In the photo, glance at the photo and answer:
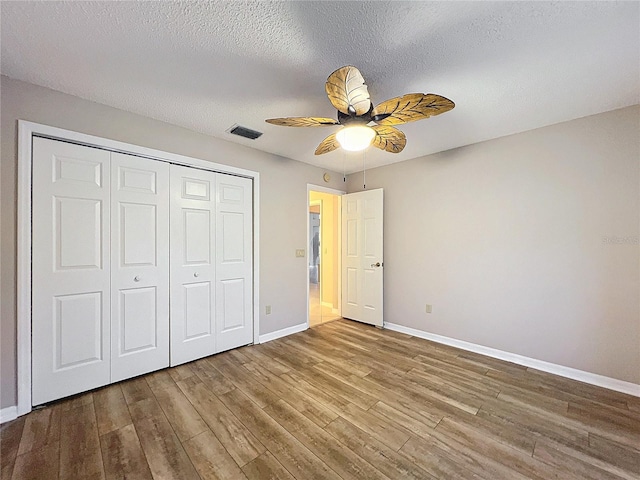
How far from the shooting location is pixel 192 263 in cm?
275

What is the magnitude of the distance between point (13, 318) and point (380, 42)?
121 inches

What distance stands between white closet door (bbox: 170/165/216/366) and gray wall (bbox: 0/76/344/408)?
0.33 metres

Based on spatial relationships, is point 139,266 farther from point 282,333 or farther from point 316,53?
point 316,53

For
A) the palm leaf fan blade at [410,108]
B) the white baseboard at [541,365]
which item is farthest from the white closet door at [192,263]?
the white baseboard at [541,365]

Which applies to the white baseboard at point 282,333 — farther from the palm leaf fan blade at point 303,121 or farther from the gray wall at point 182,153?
the palm leaf fan blade at point 303,121

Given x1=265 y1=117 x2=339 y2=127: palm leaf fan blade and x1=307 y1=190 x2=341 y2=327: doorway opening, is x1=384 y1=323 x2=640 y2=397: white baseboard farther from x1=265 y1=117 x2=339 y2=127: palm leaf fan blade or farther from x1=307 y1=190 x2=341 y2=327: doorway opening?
x1=265 y1=117 x2=339 y2=127: palm leaf fan blade

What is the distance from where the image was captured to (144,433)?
5.59ft

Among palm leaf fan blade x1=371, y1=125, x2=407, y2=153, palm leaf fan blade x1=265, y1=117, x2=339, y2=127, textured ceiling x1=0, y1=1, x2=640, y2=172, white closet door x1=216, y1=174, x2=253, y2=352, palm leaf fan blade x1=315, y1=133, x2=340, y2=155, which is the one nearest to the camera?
textured ceiling x1=0, y1=1, x2=640, y2=172

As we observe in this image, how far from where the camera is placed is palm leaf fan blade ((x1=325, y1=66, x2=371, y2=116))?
4.49 ft

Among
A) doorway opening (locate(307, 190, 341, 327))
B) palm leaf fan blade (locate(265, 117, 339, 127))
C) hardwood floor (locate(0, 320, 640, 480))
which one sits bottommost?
hardwood floor (locate(0, 320, 640, 480))

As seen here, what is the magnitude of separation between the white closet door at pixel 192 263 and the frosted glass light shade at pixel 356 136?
1.70m

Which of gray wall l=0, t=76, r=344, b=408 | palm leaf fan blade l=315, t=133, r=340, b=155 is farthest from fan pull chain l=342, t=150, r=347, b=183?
palm leaf fan blade l=315, t=133, r=340, b=155

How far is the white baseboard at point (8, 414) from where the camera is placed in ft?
5.85

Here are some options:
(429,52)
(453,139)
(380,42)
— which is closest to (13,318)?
(380,42)
